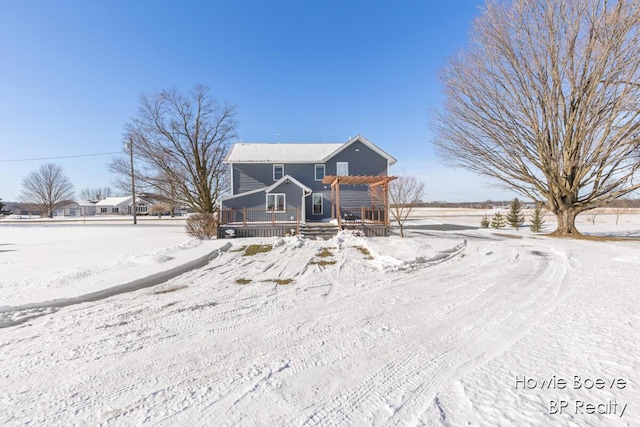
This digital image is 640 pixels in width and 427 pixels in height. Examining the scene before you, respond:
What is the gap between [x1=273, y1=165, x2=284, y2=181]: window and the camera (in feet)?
62.7

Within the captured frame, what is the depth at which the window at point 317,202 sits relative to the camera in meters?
18.9

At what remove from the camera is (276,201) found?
17.9 m

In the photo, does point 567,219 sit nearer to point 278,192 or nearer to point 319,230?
point 319,230

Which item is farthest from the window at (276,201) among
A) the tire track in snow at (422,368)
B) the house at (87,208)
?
the house at (87,208)

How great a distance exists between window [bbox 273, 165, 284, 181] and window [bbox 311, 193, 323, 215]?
2849 millimetres

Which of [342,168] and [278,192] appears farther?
[342,168]

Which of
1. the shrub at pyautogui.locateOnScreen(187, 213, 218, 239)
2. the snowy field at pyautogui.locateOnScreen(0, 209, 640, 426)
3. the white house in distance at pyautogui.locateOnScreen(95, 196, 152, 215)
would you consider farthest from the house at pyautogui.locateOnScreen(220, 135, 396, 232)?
the white house in distance at pyautogui.locateOnScreen(95, 196, 152, 215)

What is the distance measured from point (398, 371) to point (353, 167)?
17726mm

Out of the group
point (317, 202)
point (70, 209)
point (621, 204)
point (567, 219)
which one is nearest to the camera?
point (567, 219)

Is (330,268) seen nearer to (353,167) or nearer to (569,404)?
(569,404)

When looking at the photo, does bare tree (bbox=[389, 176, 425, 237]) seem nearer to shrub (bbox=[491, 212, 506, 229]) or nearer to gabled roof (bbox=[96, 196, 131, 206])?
shrub (bbox=[491, 212, 506, 229])

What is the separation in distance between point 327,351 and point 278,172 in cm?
1742

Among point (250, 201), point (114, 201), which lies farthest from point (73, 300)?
point (114, 201)

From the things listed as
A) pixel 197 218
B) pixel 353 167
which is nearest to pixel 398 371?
pixel 197 218
